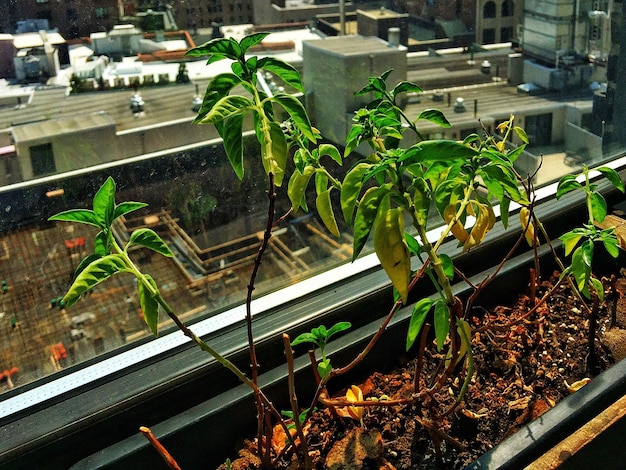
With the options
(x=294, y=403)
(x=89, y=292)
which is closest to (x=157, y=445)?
(x=294, y=403)

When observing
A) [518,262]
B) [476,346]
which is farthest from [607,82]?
[476,346]

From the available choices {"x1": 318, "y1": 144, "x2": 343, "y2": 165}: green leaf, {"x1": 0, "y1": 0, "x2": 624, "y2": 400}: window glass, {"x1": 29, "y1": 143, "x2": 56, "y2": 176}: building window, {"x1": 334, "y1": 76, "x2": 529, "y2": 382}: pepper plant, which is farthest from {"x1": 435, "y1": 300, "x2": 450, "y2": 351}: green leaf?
{"x1": 29, "y1": 143, "x2": 56, "y2": 176}: building window

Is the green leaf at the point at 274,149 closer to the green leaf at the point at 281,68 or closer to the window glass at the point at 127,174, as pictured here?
the green leaf at the point at 281,68

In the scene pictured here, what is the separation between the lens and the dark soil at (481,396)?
1007 mm

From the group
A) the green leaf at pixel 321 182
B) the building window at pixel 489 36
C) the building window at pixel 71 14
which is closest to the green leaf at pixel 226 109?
the green leaf at pixel 321 182

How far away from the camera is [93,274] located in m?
0.68

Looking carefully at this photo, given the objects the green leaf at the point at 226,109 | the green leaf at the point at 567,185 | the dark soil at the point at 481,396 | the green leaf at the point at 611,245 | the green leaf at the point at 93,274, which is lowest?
the dark soil at the point at 481,396

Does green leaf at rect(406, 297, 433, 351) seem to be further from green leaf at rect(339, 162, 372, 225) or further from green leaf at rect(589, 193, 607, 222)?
green leaf at rect(589, 193, 607, 222)

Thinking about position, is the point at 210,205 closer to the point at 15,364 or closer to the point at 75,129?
the point at 75,129

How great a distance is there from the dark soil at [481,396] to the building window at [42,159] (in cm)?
54

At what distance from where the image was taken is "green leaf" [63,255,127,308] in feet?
2.16

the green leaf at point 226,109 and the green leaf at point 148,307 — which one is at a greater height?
the green leaf at point 226,109

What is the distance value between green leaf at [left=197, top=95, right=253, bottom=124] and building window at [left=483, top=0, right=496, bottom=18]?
1.27m

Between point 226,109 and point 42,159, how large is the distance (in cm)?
57
